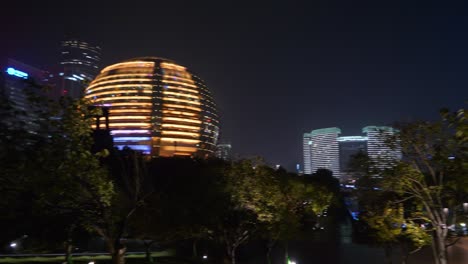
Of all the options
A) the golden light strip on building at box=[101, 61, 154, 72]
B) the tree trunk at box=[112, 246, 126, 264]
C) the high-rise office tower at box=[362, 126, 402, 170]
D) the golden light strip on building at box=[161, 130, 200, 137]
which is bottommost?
the tree trunk at box=[112, 246, 126, 264]

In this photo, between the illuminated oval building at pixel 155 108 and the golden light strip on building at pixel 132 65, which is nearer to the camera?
the illuminated oval building at pixel 155 108

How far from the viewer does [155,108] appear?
371 ft

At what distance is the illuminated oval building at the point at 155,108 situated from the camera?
360 ft

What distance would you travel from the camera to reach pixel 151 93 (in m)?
113

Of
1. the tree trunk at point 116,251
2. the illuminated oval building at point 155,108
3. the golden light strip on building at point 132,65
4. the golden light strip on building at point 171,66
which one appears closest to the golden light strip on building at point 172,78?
the illuminated oval building at point 155,108

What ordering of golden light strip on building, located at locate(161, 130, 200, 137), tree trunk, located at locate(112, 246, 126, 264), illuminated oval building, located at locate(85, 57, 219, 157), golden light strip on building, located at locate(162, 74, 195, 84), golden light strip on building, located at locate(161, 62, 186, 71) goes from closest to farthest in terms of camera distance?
1. tree trunk, located at locate(112, 246, 126, 264)
2. illuminated oval building, located at locate(85, 57, 219, 157)
3. golden light strip on building, located at locate(161, 130, 200, 137)
4. golden light strip on building, located at locate(162, 74, 195, 84)
5. golden light strip on building, located at locate(161, 62, 186, 71)

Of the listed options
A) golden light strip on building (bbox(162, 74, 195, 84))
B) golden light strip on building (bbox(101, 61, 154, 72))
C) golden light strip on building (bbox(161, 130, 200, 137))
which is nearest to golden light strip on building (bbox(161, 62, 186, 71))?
golden light strip on building (bbox(101, 61, 154, 72))

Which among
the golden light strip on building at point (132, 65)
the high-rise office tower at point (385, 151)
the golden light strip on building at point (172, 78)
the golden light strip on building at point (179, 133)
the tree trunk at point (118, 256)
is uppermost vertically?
the golden light strip on building at point (132, 65)

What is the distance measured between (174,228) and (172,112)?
93.0 meters

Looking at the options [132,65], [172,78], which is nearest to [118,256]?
[172,78]

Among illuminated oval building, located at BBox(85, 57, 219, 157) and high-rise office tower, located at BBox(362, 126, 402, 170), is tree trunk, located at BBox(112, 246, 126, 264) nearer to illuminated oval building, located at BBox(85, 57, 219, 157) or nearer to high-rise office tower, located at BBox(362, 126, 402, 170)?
high-rise office tower, located at BBox(362, 126, 402, 170)

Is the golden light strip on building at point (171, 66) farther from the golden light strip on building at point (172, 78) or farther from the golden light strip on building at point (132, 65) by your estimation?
the golden light strip on building at point (172, 78)

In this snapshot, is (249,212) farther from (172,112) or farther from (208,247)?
(172,112)

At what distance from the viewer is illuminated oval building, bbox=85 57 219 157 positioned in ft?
360
